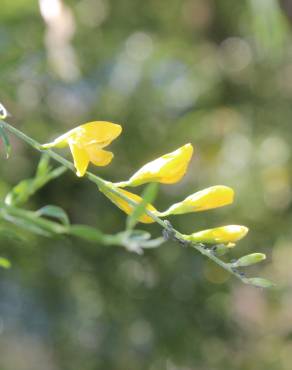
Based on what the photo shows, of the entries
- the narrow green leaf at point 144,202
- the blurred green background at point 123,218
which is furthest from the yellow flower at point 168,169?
Answer: the blurred green background at point 123,218

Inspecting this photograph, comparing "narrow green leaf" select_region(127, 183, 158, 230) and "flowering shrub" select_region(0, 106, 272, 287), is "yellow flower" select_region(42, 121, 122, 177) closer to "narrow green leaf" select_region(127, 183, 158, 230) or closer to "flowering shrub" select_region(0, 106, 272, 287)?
"flowering shrub" select_region(0, 106, 272, 287)

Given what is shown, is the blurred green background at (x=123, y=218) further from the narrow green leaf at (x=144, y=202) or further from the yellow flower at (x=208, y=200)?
the narrow green leaf at (x=144, y=202)

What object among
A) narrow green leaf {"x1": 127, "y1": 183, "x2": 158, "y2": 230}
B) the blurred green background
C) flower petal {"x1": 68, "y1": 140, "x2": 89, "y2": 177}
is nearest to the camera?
narrow green leaf {"x1": 127, "y1": 183, "x2": 158, "y2": 230}

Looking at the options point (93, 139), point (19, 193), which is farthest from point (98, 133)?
point (19, 193)

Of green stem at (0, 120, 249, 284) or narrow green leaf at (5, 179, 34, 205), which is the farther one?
narrow green leaf at (5, 179, 34, 205)

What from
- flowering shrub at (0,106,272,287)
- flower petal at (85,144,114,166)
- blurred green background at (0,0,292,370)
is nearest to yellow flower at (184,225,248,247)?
flowering shrub at (0,106,272,287)

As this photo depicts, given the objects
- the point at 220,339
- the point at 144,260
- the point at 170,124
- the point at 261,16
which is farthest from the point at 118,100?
the point at 261,16

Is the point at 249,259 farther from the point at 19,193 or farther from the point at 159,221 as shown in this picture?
the point at 19,193
